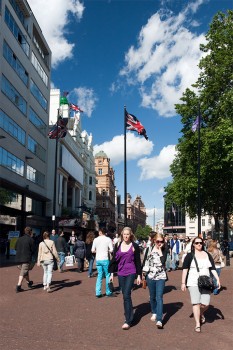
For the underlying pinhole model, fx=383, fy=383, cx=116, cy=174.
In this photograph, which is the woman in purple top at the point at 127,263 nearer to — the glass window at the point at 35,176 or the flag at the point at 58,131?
the flag at the point at 58,131

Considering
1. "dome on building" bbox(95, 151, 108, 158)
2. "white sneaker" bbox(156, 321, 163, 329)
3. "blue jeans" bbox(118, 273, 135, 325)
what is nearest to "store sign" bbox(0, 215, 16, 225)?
Answer: "blue jeans" bbox(118, 273, 135, 325)

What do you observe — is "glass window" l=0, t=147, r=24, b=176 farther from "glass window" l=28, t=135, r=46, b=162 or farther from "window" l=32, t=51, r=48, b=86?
"window" l=32, t=51, r=48, b=86

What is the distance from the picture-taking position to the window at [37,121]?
39.6 m

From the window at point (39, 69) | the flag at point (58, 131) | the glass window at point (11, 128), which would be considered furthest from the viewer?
the window at point (39, 69)

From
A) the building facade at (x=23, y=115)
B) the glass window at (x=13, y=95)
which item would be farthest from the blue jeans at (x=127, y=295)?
the glass window at (x=13, y=95)

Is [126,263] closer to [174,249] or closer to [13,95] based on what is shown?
[174,249]

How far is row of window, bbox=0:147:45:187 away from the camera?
103 ft

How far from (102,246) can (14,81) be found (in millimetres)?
27133

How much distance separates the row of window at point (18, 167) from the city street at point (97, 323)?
21.5 meters

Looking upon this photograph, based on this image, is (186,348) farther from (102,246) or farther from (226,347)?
(102,246)

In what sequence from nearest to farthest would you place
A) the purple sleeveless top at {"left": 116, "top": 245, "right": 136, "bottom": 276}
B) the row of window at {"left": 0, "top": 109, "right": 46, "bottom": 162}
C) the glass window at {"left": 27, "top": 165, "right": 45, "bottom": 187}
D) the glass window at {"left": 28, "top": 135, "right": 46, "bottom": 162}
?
the purple sleeveless top at {"left": 116, "top": 245, "right": 136, "bottom": 276}, the row of window at {"left": 0, "top": 109, "right": 46, "bottom": 162}, the glass window at {"left": 27, "top": 165, "right": 45, "bottom": 187}, the glass window at {"left": 28, "top": 135, "right": 46, "bottom": 162}

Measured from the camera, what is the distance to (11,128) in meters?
33.4

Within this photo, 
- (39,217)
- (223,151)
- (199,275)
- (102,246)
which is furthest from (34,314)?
(39,217)

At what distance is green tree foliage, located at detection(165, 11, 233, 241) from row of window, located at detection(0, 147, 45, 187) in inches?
560
